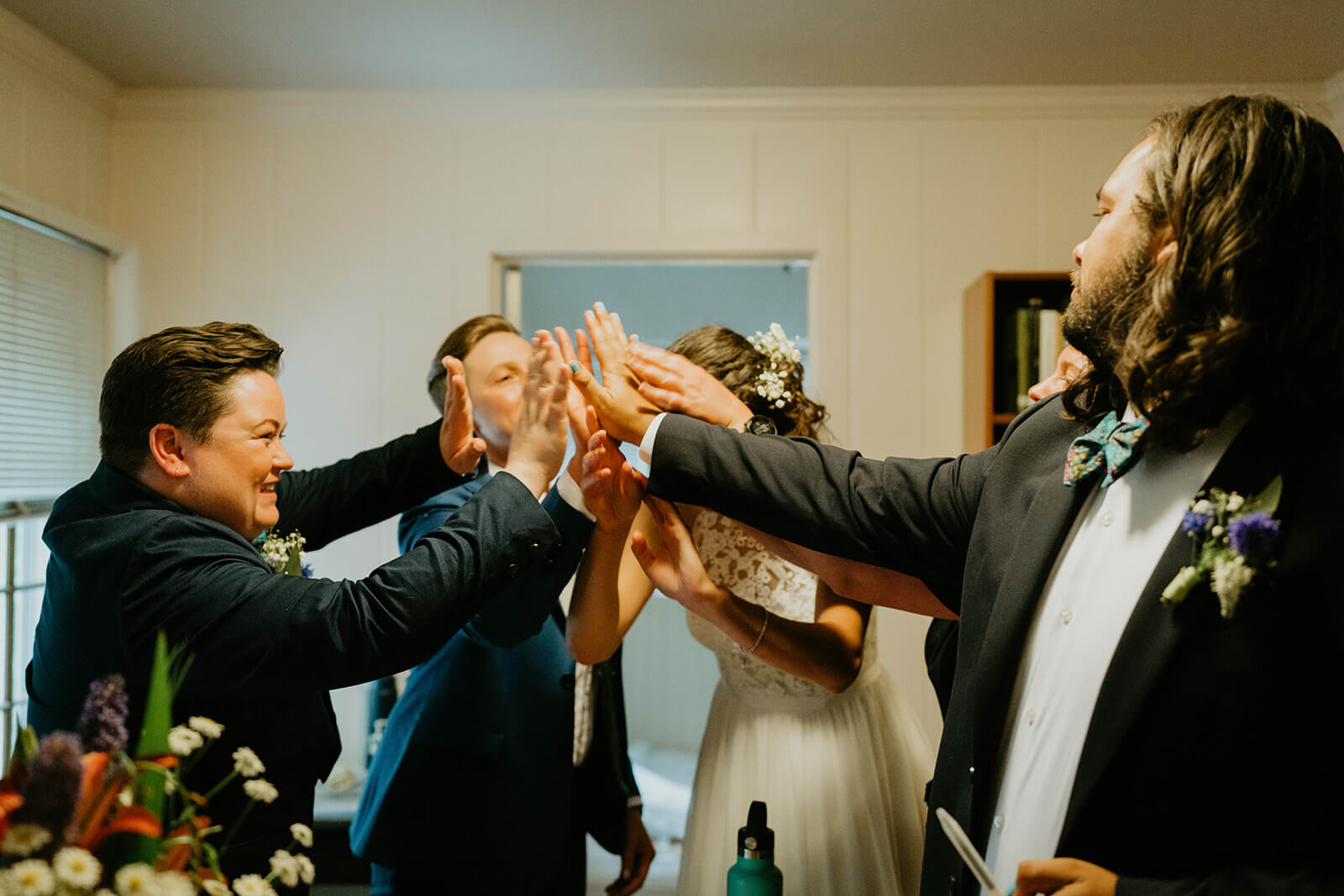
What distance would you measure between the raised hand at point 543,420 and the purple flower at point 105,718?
29.8 inches

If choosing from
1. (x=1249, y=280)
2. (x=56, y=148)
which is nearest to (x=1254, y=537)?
(x=1249, y=280)

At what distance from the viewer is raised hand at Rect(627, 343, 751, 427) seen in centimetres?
150

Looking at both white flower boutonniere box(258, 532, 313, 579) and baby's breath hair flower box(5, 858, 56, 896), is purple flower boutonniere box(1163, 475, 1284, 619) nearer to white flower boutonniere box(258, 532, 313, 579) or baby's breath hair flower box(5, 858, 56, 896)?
baby's breath hair flower box(5, 858, 56, 896)

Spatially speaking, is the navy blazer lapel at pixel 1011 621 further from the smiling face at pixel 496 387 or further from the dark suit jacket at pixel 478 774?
the smiling face at pixel 496 387

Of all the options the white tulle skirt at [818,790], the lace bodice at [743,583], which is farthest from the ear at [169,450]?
the white tulle skirt at [818,790]

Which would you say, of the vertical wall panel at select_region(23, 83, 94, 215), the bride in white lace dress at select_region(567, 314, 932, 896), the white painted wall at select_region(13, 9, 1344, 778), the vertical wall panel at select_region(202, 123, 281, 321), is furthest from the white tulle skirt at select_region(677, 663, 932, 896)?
the vertical wall panel at select_region(23, 83, 94, 215)

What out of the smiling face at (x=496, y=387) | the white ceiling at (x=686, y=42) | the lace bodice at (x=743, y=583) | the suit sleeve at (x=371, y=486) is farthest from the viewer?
the white ceiling at (x=686, y=42)

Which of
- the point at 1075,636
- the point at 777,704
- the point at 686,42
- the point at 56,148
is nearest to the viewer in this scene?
the point at 1075,636

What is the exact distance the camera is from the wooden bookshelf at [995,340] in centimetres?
294

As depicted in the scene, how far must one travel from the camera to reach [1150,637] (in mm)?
918

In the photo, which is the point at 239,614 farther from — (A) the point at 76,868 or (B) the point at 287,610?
(A) the point at 76,868

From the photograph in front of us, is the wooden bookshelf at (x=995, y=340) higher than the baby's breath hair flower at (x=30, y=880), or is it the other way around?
the wooden bookshelf at (x=995, y=340)

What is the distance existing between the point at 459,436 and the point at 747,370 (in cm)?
60

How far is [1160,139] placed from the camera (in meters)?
1.05
